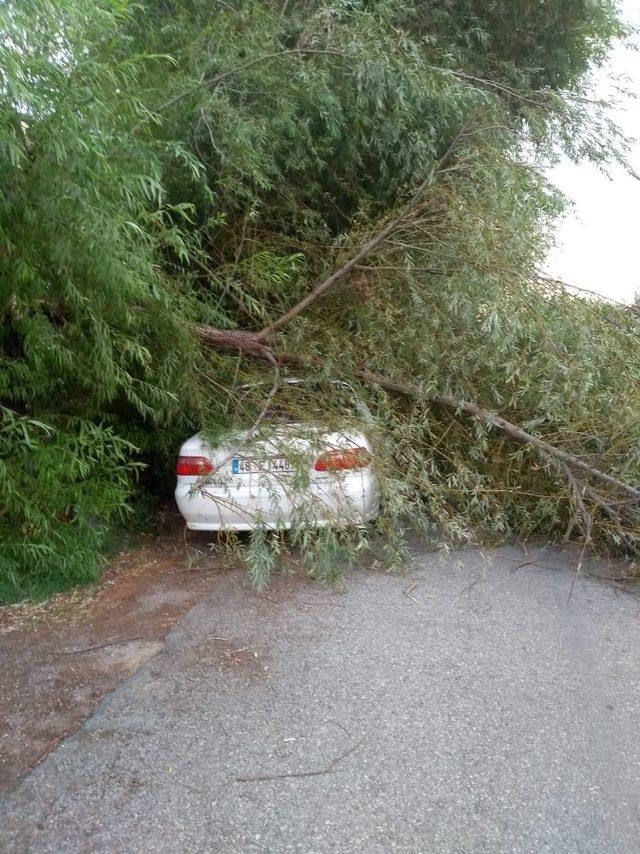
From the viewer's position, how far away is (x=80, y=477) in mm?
5805

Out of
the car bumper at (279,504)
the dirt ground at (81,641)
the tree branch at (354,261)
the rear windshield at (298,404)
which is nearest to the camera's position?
the dirt ground at (81,641)

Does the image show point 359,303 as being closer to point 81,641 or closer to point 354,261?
point 354,261

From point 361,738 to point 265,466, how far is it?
7.95 ft

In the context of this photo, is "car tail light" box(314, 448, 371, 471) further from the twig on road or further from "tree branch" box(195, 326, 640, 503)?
the twig on road

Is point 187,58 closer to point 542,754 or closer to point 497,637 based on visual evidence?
point 497,637

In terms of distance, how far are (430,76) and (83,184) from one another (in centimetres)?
397

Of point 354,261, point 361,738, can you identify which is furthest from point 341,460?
point 361,738

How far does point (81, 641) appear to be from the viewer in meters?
4.88

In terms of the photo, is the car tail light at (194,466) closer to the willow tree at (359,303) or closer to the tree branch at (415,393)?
the willow tree at (359,303)

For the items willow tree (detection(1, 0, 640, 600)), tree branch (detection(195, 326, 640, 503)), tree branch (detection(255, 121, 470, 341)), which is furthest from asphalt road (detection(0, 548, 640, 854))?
tree branch (detection(255, 121, 470, 341))

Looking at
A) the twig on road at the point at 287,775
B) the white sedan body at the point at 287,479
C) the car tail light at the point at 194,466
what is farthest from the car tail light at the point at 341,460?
the twig on road at the point at 287,775

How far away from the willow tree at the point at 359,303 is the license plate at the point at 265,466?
0.50m

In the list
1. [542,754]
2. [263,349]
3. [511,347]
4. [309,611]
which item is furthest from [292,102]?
[542,754]

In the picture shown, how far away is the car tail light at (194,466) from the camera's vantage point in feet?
19.7
